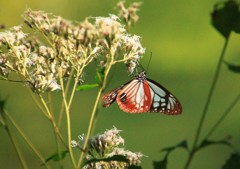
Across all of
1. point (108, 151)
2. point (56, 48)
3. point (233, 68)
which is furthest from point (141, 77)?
point (233, 68)

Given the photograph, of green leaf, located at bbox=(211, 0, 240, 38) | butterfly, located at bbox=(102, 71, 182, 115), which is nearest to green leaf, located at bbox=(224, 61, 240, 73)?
green leaf, located at bbox=(211, 0, 240, 38)

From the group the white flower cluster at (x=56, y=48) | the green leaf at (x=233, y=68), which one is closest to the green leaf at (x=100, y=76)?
the white flower cluster at (x=56, y=48)

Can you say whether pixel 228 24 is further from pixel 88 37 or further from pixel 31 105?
pixel 31 105

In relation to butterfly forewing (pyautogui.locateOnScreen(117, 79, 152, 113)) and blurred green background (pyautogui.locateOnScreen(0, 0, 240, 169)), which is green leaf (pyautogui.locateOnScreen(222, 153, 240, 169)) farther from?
blurred green background (pyautogui.locateOnScreen(0, 0, 240, 169))

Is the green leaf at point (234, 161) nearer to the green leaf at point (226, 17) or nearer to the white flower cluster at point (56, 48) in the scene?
the green leaf at point (226, 17)

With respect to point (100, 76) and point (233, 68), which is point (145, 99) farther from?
point (233, 68)

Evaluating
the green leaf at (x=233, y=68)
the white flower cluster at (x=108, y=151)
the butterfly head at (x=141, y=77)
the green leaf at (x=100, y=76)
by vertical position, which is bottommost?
the white flower cluster at (x=108, y=151)
